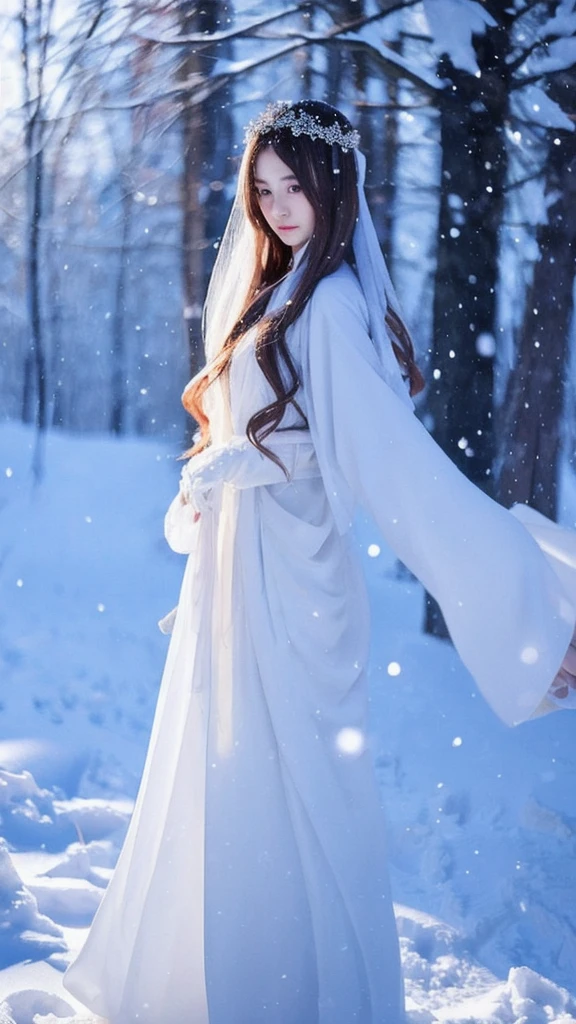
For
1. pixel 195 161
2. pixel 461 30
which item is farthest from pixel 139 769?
pixel 195 161

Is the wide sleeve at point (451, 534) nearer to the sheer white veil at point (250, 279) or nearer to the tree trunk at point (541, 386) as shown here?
the sheer white veil at point (250, 279)

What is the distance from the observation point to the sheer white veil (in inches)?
74.8

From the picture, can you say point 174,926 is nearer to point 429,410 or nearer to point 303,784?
point 303,784

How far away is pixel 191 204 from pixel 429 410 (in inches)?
83.1

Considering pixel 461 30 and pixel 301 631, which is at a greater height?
pixel 461 30

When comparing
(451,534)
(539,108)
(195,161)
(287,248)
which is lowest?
(451,534)

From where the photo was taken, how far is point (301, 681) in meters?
1.91

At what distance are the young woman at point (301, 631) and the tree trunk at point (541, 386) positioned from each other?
9.75 ft

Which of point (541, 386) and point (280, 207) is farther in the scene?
point (541, 386)

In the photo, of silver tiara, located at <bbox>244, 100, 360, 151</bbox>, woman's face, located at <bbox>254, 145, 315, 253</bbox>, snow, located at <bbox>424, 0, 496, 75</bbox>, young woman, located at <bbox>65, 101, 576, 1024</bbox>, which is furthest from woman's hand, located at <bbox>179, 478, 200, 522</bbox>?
snow, located at <bbox>424, 0, 496, 75</bbox>

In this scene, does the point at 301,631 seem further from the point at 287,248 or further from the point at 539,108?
the point at 539,108

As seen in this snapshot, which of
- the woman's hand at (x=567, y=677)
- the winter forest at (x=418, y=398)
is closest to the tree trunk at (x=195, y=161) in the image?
the winter forest at (x=418, y=398)

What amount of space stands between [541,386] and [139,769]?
8.51 feet

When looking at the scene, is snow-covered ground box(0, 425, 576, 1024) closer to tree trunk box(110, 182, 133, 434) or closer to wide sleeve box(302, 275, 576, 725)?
wide sleeve box(302, 275, 576, 725)
